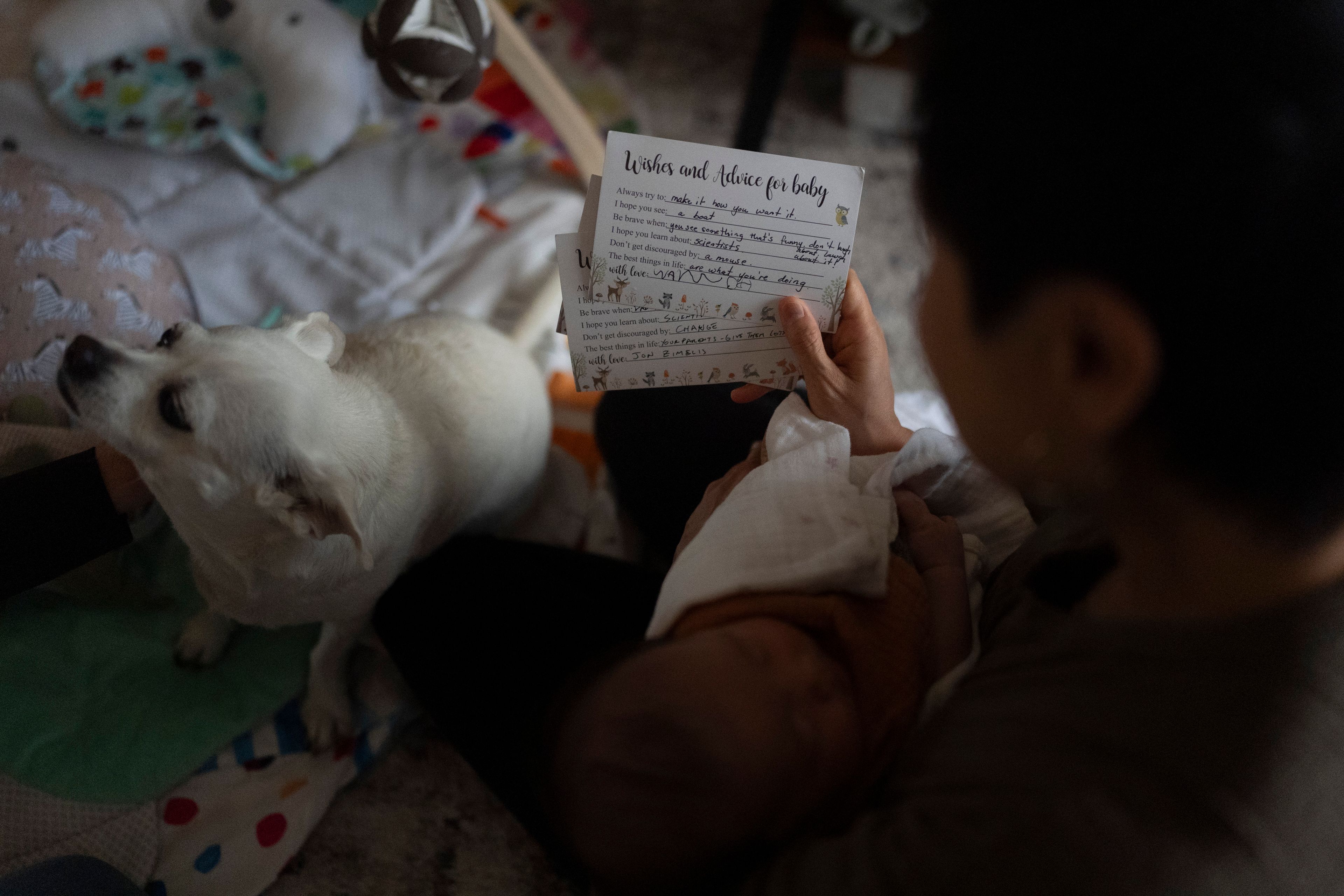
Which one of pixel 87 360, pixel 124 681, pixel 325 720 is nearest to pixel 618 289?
pixel 87 360

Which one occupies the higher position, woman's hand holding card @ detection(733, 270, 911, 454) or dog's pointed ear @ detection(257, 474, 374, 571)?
woman's hand holding card @ detection(733, 270, 911, 454)

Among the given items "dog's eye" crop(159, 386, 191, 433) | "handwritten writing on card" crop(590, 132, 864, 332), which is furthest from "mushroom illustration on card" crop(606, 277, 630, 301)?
"dog's eye" crop(159, 386, 191, 433)

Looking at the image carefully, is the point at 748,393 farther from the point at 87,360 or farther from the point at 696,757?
the point at 87,360

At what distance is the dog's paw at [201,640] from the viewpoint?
1.09m

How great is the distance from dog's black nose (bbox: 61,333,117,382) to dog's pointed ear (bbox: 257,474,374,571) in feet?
0.69

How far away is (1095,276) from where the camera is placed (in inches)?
18.3

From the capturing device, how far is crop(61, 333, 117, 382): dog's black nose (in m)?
0.79

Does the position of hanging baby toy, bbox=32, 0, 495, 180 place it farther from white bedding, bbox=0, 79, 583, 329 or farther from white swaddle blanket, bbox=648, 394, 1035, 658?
white swaddle blanket, bbox=648, 394, 1035, 658

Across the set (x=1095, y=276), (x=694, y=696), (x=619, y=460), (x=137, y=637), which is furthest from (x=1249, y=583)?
(x=137, y=637)

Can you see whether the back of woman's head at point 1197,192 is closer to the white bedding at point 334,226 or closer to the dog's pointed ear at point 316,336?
the dog's pointed ear at point 316,336

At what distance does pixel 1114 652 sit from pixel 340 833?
1017 mm

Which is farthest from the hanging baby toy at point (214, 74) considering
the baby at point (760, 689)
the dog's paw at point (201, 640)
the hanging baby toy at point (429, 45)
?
the baby at point (760, 689)

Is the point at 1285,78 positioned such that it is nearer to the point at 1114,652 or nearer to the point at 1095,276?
the point at 1095,276

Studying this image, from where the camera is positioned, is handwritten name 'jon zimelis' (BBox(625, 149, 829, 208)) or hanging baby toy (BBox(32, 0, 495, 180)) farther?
hanging baby toy (BBox(32, 0, 495, 180))
